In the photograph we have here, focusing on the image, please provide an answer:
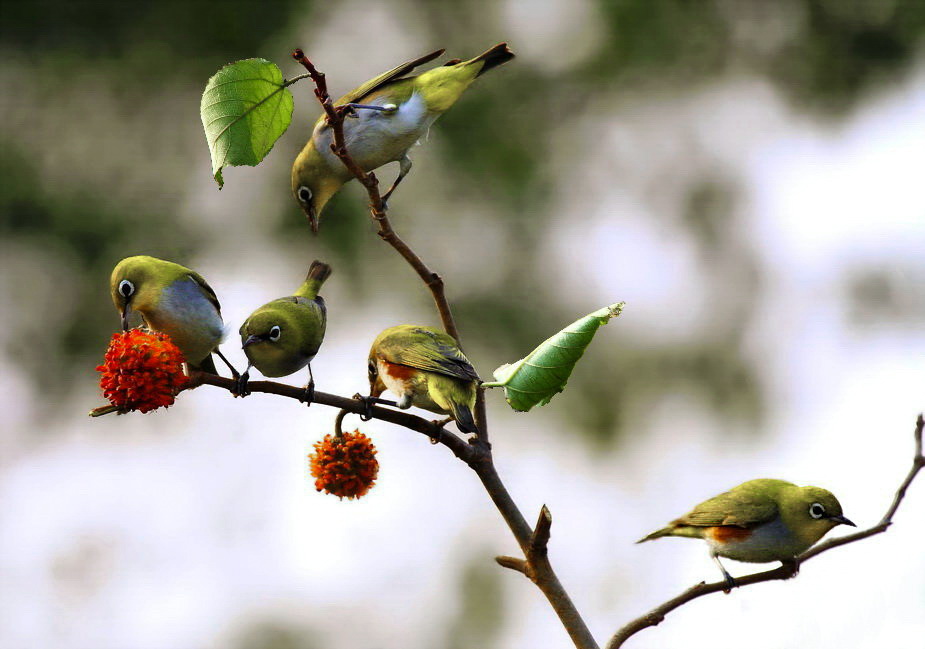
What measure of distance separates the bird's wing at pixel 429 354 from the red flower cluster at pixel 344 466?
72 centimetres

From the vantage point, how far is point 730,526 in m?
2.75

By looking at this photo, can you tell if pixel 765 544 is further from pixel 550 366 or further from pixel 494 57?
pixel 494 57

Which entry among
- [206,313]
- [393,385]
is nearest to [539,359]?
[206,313]

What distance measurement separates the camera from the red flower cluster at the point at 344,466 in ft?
6.01

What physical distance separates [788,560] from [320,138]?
248 centimetres

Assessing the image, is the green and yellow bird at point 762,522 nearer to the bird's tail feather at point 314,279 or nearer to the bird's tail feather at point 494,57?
the bird's tail feather at point 314,279

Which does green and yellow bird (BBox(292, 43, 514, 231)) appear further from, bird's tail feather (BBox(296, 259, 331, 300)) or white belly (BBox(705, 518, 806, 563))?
white belly (BBox(705, 518, 806, 563))

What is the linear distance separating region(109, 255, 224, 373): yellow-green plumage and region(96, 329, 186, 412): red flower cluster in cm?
51

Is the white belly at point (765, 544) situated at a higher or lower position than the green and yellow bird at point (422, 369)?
lower

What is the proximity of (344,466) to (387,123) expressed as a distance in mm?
1664

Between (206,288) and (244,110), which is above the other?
(206,288)

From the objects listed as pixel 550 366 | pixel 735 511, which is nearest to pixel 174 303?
pixel 550 366

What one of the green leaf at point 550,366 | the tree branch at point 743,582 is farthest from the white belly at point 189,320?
the tree branch at point 743,582

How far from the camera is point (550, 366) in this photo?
1404 mm
